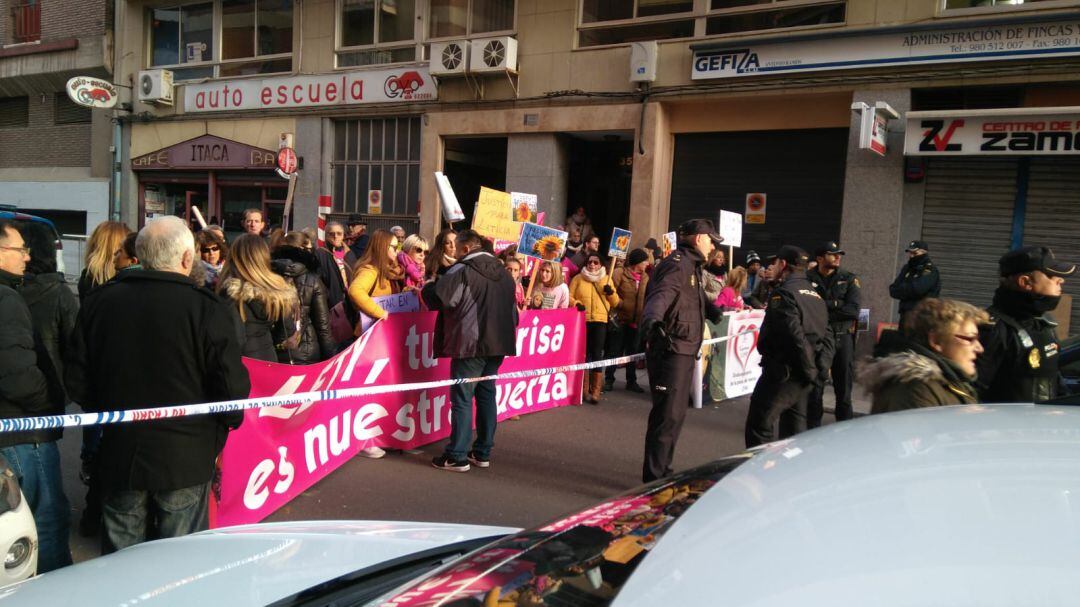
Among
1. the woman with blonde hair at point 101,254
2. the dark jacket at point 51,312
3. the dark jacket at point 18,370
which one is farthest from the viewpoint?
the woman with blonde hair at point 101,254

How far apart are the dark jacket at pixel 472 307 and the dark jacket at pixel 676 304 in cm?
119

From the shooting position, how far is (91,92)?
1738cm

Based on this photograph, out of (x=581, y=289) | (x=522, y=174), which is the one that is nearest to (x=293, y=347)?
(x=581, y=289)

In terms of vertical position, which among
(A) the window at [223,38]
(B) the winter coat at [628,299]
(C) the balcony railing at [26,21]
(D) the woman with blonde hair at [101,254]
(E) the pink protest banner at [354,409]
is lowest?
(E) the pink protest banner at [354,409]

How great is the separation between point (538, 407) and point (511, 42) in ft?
27.9

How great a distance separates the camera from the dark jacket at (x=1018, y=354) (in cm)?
412

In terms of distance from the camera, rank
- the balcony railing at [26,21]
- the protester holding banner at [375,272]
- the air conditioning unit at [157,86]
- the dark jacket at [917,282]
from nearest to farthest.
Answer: the protester holding banner at [375,272]
the dark jacket at [917,282]
the air conditioning unit at [157,86]
the balcony railing at [26,21]

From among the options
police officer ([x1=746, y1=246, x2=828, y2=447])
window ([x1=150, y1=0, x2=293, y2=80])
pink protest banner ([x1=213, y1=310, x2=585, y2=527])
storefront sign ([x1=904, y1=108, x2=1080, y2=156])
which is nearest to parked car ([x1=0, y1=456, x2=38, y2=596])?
pink protest banner ([x1=213, y1=310, x2=585, y2=527])

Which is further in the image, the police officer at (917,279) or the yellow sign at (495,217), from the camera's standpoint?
the police officer at (917,279)

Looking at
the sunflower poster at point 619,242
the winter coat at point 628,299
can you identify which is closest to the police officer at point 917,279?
the winter coat at point 628,299

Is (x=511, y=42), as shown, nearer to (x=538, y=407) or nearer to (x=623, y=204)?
(x=623, y=204)

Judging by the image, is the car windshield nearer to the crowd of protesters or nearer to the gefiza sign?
the crowd of protesters

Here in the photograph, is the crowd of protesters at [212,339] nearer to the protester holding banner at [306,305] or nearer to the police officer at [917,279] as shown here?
the protester holding banner at [306,305]

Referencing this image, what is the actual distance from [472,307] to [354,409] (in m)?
1.21
